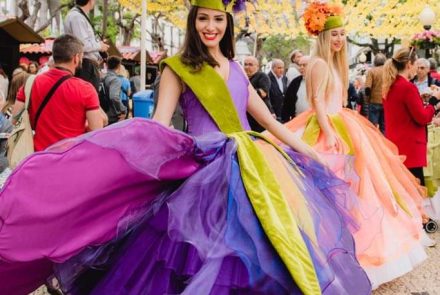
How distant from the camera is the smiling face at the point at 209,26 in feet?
11.5

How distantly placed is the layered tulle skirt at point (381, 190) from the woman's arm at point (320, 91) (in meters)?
0.07

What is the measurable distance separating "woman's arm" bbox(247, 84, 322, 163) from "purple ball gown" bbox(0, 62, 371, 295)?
0.42 meters

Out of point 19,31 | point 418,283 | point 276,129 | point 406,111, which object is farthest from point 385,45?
point 276,129

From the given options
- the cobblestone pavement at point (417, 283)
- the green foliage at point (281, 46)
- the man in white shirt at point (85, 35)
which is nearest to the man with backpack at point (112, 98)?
the man in white shirt at point (85, 35)

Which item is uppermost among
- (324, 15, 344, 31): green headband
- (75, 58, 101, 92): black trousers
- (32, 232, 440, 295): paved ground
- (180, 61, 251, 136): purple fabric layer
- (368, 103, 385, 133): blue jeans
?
(324, 15, 344, 31): green headband

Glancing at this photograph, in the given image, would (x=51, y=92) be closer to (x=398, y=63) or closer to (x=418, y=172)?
(x=398, y=63)

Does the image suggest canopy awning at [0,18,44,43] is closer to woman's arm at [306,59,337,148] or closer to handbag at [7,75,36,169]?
handbag at [7,75,36,169]

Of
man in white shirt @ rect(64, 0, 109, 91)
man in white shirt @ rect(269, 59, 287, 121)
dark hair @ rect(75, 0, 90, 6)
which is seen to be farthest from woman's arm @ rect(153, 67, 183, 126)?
man in white shirt @ rect(269, 59, 287, 121)

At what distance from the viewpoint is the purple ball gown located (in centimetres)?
260

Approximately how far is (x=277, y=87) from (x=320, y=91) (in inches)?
209

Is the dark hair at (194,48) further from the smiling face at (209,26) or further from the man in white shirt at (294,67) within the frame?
the man in white shirt at (294,67)

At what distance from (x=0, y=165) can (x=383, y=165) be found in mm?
2794

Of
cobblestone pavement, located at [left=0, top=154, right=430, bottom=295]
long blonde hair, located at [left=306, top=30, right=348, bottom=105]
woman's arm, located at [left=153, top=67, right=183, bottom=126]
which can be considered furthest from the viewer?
long blonde hair, located at [left=306, top=30, right=348, bottom=105]

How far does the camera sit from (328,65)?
215 inches
